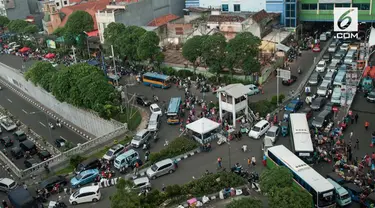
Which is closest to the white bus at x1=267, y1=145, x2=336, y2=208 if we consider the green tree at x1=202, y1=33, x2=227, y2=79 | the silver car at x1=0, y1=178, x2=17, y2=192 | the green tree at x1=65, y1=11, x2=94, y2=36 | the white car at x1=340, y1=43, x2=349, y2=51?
the green tree at x1=202, y1=33, x2=227, y2=79

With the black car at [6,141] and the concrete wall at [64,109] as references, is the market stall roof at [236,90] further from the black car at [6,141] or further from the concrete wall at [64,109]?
the black car at [6,141]

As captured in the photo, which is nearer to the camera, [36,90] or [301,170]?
[301,170]

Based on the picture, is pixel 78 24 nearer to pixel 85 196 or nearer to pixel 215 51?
pixel 215 51

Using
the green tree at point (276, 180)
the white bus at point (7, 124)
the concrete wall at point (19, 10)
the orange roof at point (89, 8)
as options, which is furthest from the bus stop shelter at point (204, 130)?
the concrete wall at point (19, 10)

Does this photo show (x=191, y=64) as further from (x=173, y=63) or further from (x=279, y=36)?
(x=279, y=36)

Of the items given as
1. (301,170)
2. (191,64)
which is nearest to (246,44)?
(191,64)
